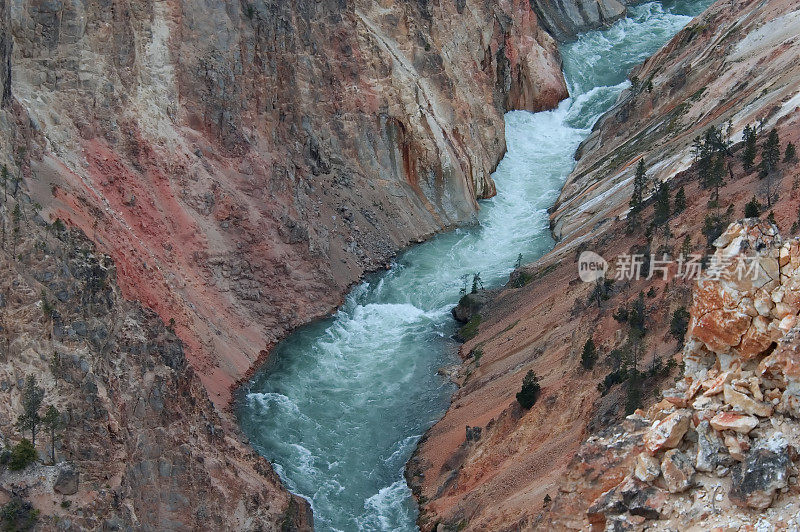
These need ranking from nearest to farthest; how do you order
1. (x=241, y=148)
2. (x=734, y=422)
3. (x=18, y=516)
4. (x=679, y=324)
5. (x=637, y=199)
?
(x=734, y=422)
(x=18, y=516)
(x=679, y=324)
(x=637, y=199)
(x=241, y=148)

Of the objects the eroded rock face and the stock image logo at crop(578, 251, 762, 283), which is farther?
the eroded rock face

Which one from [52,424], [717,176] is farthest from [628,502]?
[717,176]

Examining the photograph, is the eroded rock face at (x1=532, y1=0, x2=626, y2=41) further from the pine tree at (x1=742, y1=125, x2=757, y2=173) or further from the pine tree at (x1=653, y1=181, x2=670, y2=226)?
the pine tree at (x1=653, y1=181, x2=670, y2=226)

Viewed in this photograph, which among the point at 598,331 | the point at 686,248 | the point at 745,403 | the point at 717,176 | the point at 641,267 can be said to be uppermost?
the point at 745,403

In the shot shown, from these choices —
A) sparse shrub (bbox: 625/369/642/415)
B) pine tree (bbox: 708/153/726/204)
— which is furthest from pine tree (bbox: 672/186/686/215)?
sparse shrub (bbox: 625/369/642/415)

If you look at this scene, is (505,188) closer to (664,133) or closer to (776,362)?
(664,133)

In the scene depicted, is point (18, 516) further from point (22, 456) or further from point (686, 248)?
point (686, 248)
